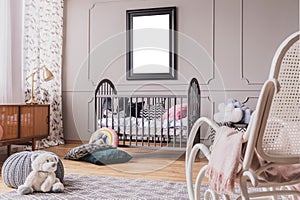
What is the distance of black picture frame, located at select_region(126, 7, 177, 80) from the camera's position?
4832mm

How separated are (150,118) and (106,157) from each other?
0.82 metres

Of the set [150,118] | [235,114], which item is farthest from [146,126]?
[235,114]

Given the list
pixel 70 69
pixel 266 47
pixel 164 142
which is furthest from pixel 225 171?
pixel 70 69

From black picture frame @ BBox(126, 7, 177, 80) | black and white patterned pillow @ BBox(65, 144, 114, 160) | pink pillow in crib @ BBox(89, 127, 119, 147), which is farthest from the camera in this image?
black picture frame @ BBox(126, 7, 177, 80)

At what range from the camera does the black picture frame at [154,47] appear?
190 inches

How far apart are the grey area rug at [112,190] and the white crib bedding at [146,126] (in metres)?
1.16

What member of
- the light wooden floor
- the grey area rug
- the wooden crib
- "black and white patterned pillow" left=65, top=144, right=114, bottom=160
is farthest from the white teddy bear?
the wooden crib

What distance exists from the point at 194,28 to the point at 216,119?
4.72ft

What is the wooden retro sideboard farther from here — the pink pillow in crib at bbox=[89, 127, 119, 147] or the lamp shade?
the pink pillow in crib at bbox=[89, 127, 119, 147]

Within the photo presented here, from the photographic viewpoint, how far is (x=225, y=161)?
1132 mm

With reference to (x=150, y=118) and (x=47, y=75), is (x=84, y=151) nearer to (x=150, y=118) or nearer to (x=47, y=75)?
(x=150, y=118)

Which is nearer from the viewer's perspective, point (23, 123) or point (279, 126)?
point (279, 126)

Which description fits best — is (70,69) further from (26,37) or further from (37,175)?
(37,175)

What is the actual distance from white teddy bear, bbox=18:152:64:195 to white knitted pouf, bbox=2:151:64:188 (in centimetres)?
6
